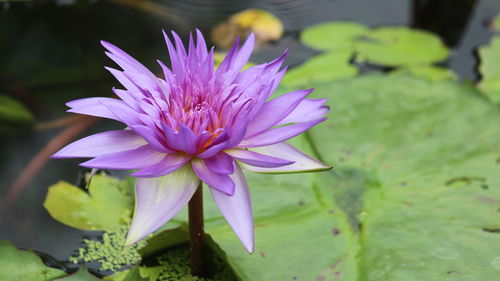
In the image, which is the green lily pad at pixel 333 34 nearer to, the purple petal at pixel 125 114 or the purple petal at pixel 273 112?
the purple petal at pixel 273 112

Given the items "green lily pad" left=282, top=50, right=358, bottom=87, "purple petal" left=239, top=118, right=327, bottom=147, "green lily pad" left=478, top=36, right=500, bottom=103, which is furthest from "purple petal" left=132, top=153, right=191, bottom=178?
"green lily pad" left=478, top=36, right=500, bottom=103

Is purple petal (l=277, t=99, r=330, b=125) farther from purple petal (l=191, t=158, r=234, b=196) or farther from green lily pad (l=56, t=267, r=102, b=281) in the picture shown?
green lily pad (l=56, t=267, r=102, b=281)

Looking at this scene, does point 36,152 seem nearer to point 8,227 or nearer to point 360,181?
point 8,227

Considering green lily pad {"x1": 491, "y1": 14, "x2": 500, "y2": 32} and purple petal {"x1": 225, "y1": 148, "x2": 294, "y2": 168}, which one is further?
green lily pad {"x1": 491, "y1": 14, "x2": 500, "y2": 32}

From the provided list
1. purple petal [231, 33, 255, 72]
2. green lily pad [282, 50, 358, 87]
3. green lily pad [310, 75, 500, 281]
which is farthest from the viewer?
green lily pad [282, 50, 358, 87]

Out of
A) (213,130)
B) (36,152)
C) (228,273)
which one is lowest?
(228,273)

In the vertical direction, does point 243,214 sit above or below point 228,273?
above

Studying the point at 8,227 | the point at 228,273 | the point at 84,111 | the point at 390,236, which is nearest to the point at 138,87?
the point at 84,111

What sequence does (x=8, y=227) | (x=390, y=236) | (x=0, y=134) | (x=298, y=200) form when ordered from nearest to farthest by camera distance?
(x=390, y=236)
(x=298, y=200)
(x=8, y=227)
(x=0, y=134)
